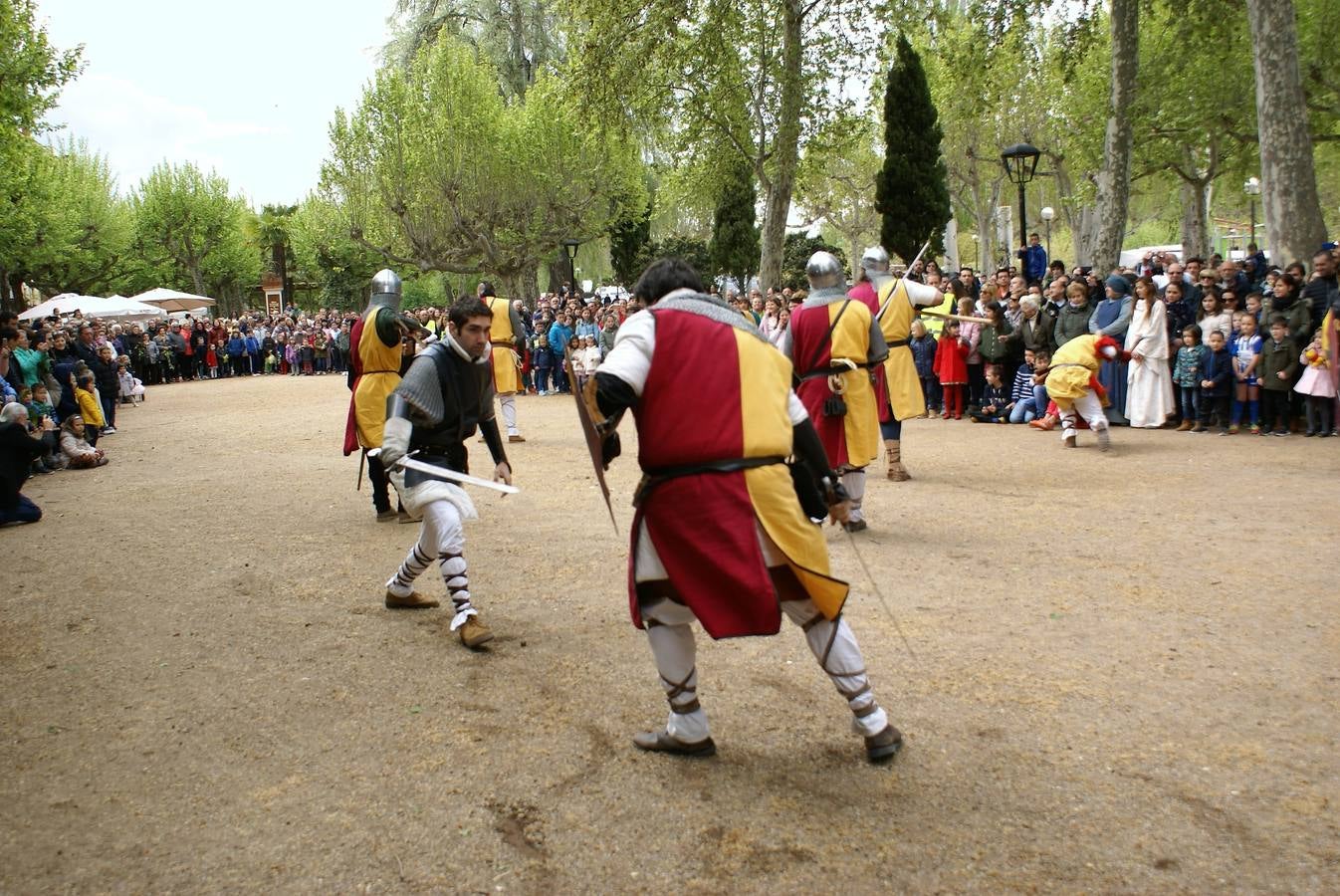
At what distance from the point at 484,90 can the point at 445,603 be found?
95.7ft

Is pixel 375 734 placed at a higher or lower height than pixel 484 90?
lower

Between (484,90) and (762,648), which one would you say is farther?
(484,90)

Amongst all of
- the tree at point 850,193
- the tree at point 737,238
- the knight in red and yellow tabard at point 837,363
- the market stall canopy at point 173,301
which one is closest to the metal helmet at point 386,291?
the knight in red and yellow tabard at point 837,363

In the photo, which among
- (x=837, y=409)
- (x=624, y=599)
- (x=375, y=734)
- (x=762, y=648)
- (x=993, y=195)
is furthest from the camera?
(x=993, y=195)

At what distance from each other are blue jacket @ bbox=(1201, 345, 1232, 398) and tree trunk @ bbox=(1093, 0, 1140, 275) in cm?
444

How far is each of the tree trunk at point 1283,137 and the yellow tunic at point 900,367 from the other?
6.37 metres

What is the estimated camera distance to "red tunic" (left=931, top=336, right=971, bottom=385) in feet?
47.3

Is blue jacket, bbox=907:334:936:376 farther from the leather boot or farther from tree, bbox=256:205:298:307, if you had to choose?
tree, bbox=256:205:298:307

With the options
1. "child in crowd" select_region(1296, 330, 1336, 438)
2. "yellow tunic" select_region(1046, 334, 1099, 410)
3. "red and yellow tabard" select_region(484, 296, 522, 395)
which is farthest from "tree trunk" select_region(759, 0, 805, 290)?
"child in crowd" select_region(1296, 330, 1336, 438)

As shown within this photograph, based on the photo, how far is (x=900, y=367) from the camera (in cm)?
923

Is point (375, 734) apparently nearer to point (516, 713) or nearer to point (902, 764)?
point (516, 713)

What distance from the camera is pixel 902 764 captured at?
3.88 metres

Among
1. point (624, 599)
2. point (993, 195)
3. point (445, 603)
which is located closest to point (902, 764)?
point (624, 599)

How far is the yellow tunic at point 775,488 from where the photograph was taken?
3.67m
